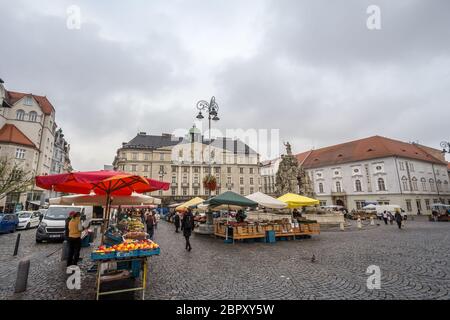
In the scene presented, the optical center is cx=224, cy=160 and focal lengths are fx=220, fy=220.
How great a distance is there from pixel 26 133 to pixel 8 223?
83.6ft

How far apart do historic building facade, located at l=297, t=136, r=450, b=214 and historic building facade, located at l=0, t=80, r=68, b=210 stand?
50916 millimetres

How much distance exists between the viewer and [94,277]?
6.57 m

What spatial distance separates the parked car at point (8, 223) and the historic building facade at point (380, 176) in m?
45.3

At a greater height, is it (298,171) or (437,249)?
(298,171)

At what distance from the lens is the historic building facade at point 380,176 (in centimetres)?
4262

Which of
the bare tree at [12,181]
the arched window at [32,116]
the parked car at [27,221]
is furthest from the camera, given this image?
the arched window at [32,116]

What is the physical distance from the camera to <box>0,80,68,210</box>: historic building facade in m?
32.3

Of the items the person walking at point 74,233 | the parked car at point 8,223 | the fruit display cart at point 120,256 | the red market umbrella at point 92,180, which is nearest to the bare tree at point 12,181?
the parked car at point 8,223

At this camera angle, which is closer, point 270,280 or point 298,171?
point 270,280

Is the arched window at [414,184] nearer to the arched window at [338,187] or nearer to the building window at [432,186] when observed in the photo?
the building window at [432,186]

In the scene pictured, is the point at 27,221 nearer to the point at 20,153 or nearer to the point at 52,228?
the point at 52,228
